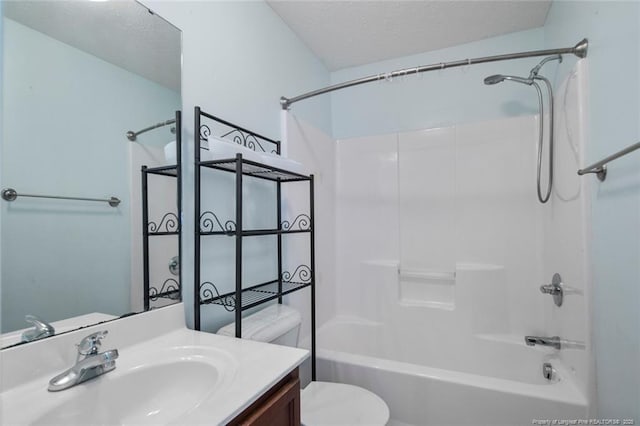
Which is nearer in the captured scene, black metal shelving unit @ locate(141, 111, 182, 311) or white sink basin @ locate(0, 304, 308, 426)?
white sink basin @ locate(0, 304, 308, 426)

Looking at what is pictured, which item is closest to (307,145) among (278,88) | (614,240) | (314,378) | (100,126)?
(278,88)

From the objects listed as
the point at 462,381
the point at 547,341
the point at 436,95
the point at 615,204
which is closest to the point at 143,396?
the point at 462,381

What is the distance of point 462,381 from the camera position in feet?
4.40

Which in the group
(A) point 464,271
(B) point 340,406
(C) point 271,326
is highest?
(A) point 464,271

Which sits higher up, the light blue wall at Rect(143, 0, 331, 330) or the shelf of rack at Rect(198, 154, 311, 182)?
the light blue wall at Rect(143, 0, 331, 330)

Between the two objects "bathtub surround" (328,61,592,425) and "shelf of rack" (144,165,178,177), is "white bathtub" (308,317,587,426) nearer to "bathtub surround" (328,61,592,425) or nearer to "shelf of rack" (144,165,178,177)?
"bathtub surround" (328,61,592,425)

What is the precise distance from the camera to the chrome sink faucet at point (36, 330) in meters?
0.73

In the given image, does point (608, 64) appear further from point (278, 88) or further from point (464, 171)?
point (278, 88)

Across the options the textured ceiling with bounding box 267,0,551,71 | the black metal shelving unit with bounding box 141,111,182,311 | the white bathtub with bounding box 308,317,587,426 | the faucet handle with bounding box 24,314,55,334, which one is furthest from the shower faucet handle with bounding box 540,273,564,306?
the faucet handle with bounding box 24,314,55,334

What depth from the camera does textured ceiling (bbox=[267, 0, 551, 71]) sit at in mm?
1699

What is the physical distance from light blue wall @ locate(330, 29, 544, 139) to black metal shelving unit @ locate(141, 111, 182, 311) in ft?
3.51

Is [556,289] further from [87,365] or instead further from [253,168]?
[87,365]

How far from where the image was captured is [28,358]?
70cm

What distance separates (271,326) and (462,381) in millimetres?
900
